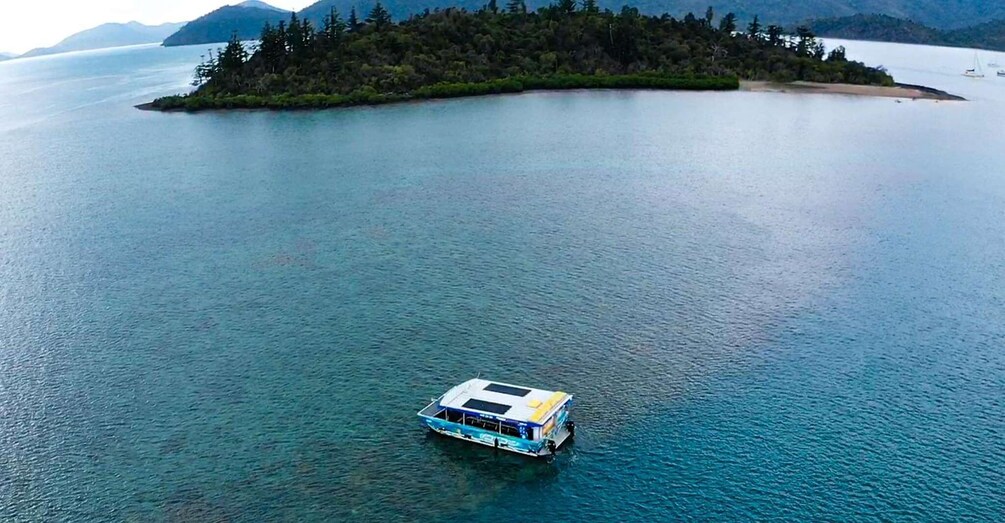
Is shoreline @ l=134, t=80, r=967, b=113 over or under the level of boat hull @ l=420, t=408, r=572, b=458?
over

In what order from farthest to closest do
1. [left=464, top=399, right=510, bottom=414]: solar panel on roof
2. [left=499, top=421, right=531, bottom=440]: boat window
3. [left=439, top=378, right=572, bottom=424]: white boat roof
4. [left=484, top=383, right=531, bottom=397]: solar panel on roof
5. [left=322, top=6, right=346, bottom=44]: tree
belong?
1. [left=322, top=6, right=346, bottom=44]: tree
2. [left=484, top=383, right=531, bottom=397]: solar panel on roof
3. [left=464, top=399, right=510, bottom=414]: solar panel on roof
4. [left=439, top=378, right=572, bottom=424]: white boat roof
5. [left=499, top=421, right=531, bottom=440]: boat window

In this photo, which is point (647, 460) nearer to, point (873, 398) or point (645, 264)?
point (873, 398)

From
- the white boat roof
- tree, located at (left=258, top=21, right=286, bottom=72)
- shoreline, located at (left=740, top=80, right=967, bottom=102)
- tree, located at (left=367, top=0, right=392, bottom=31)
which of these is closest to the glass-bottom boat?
the white boat roof

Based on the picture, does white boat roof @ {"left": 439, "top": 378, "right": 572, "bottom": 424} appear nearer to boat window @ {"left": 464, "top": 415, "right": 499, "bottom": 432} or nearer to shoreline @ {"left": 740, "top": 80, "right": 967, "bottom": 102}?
boat window @ {"left": 464, "top": 415, "right": 499, "bottom": 432}

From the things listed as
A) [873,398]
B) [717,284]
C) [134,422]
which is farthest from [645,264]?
[134,422]

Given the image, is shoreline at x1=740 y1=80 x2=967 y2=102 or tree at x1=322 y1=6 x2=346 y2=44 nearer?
shoreline at x1=740 y1=80 x2=967 y2=102

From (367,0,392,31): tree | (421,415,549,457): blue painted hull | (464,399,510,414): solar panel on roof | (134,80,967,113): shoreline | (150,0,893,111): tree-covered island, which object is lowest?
(421,415,549,457): blue painted hull

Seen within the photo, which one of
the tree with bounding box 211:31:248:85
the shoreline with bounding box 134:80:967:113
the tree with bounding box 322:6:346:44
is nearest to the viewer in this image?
the shoreline with bounding box 134:80:967:113
